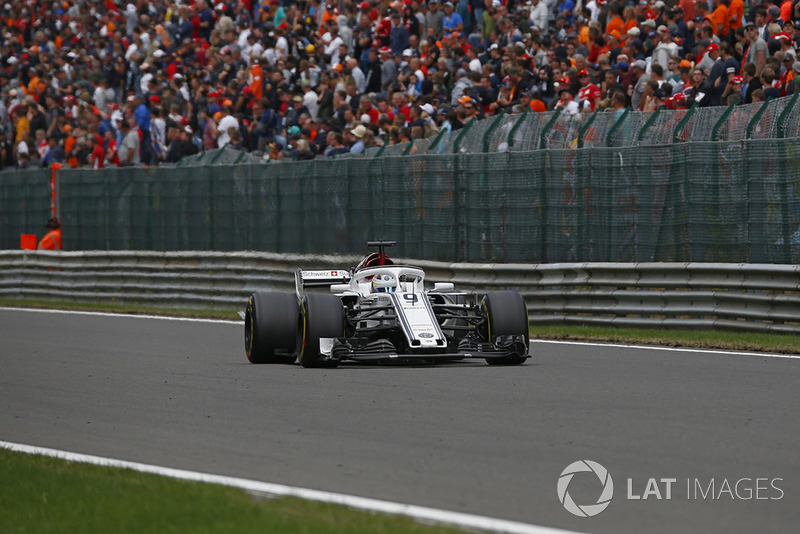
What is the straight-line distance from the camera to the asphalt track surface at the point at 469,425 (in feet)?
21.3

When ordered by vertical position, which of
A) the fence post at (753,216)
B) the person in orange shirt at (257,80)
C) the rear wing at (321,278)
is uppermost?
the person in orange shirt at (257,80)

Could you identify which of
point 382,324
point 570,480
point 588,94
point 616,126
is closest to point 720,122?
point 616,126

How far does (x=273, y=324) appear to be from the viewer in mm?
13516

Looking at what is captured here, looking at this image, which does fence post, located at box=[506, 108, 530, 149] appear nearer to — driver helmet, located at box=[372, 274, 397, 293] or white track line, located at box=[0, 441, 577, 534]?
driver helmet, located at box=[372, 274, 397, 293]

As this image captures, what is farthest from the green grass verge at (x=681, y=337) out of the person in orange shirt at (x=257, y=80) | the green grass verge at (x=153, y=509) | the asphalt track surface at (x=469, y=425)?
the person in orange shirt at (x=257, y=80)

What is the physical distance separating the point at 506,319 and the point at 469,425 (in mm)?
4221

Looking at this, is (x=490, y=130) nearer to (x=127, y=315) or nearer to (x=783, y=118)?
(x=783, y=118)

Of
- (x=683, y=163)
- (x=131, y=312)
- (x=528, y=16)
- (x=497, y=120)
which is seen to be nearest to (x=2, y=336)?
(x=131, y=312)

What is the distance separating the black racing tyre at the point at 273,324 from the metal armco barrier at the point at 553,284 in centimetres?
465

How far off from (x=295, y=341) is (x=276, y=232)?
8.68 m

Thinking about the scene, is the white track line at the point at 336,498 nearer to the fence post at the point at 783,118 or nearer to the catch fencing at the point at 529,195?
the catch fencing at the point at 529,195

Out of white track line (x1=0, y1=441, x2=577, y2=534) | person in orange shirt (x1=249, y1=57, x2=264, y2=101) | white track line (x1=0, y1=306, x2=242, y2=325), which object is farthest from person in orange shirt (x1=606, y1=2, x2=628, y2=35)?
white track line (x1=0, y1=441, x2=577, y2=534)

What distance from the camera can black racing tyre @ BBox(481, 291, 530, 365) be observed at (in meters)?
13.1

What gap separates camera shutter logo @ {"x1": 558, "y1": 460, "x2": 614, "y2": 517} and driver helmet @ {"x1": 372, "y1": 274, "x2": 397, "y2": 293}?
246 inches
